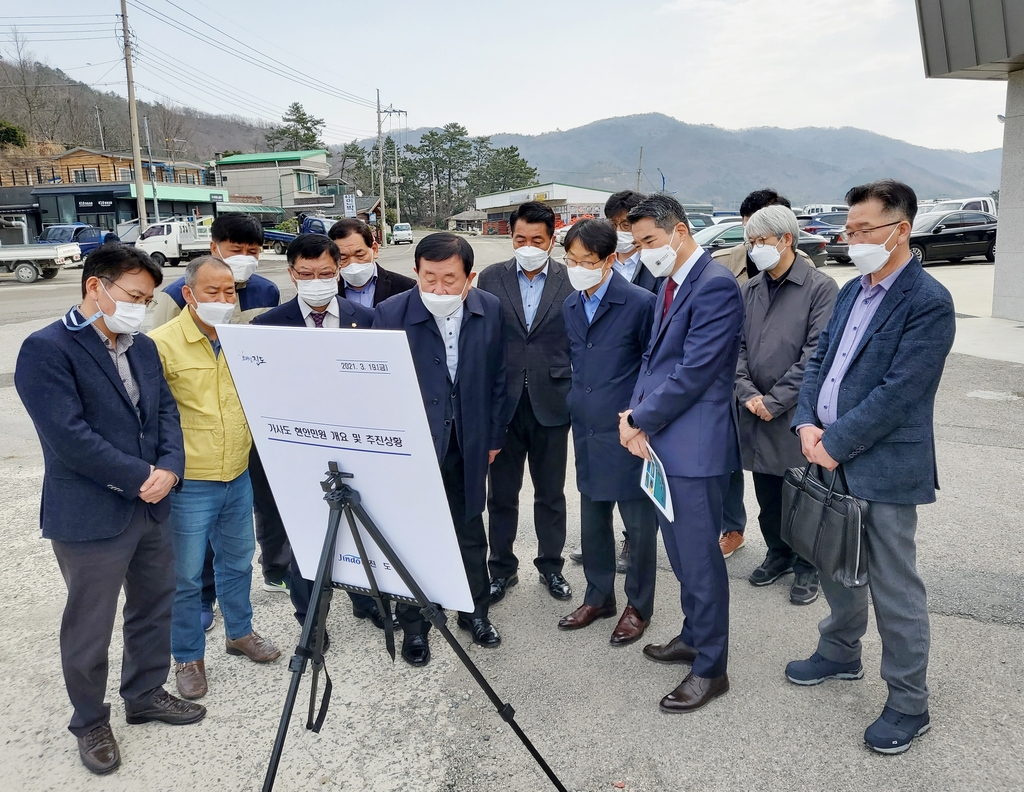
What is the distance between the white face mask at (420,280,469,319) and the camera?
305cm

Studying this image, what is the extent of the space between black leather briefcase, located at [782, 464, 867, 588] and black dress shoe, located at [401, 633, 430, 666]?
165 cm

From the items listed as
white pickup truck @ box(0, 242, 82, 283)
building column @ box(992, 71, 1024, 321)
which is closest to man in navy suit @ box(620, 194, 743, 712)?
building column @ box(992, 71, 1024, 321)

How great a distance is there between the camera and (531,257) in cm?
381

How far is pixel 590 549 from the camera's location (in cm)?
354

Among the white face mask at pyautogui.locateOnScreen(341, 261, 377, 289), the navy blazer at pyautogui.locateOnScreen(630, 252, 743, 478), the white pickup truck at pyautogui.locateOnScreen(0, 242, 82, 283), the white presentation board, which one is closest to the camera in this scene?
the white presentation board

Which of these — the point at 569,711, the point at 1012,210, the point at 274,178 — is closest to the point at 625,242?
the point at 569,711

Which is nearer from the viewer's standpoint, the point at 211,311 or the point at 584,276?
the point at 211,311

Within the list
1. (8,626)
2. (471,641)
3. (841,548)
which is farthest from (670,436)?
(8,626)

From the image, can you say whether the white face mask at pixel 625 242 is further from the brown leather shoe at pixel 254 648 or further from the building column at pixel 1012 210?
the building column at pixel 1012 210

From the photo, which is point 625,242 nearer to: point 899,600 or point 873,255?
point 873,255

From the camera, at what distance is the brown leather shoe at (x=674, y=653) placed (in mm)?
3186

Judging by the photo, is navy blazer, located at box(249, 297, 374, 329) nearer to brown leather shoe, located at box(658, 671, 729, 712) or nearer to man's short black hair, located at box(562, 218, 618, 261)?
man's short black hair, located at box(562, 218, 618, 261)

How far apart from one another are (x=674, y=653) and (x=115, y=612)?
7.46 ft

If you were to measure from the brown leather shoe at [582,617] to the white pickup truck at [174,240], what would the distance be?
1097 inches
